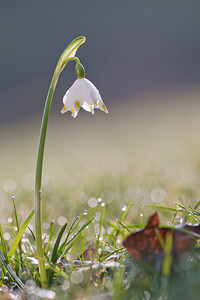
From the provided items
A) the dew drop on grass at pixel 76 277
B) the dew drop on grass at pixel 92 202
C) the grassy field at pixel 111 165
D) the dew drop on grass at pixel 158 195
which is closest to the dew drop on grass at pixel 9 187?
the grassy field at pixel 111 165

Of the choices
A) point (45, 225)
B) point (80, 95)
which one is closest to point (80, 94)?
point (80, 95)

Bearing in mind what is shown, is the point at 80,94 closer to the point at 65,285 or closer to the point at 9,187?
the point at 65,285

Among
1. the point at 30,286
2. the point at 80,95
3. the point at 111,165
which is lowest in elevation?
the point at 30,286

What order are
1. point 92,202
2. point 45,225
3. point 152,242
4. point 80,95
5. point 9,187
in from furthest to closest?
point 9,187 < point 92,202 < point 45,225 < point 80,95 < point 152,242

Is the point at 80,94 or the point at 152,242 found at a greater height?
the point at 80,94

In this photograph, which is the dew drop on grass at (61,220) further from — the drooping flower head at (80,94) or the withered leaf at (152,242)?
the withered leaf at (152,242)

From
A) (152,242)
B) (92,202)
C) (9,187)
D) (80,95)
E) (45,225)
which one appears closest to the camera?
(152,242)
